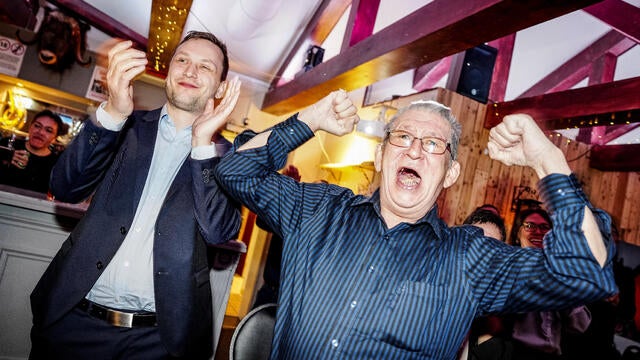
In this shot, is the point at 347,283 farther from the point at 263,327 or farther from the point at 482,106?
the point at 482,106

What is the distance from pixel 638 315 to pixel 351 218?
499 centimetres

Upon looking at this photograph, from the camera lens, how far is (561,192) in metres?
1.16

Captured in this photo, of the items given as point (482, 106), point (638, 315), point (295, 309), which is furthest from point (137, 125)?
point (638, 315)

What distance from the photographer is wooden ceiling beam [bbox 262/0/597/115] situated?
2.49m

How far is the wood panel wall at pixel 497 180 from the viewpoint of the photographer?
4.77 metres

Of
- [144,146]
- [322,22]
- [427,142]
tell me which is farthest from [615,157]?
[144,146]

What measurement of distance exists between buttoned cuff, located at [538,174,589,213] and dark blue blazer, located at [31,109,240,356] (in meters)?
1.14

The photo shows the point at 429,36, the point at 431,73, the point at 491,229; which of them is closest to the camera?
the point at 491,229

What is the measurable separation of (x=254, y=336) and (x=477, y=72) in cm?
452

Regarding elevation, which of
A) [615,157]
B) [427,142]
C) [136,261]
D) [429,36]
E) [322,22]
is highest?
[322,22]

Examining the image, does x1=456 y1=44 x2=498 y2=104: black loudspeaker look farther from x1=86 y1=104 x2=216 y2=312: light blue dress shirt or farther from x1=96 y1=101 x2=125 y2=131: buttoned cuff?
x1=96 y1=101 x2=125 y2=131: buttoned cuff

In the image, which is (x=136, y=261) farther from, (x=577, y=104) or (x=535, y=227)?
(x=577, y=104)

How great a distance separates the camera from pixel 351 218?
1525 mm

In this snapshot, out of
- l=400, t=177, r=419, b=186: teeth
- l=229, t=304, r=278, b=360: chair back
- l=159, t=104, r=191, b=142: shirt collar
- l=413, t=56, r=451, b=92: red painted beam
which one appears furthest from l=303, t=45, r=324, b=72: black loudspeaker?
l=229, t=304, r=278, b=360: chair back
